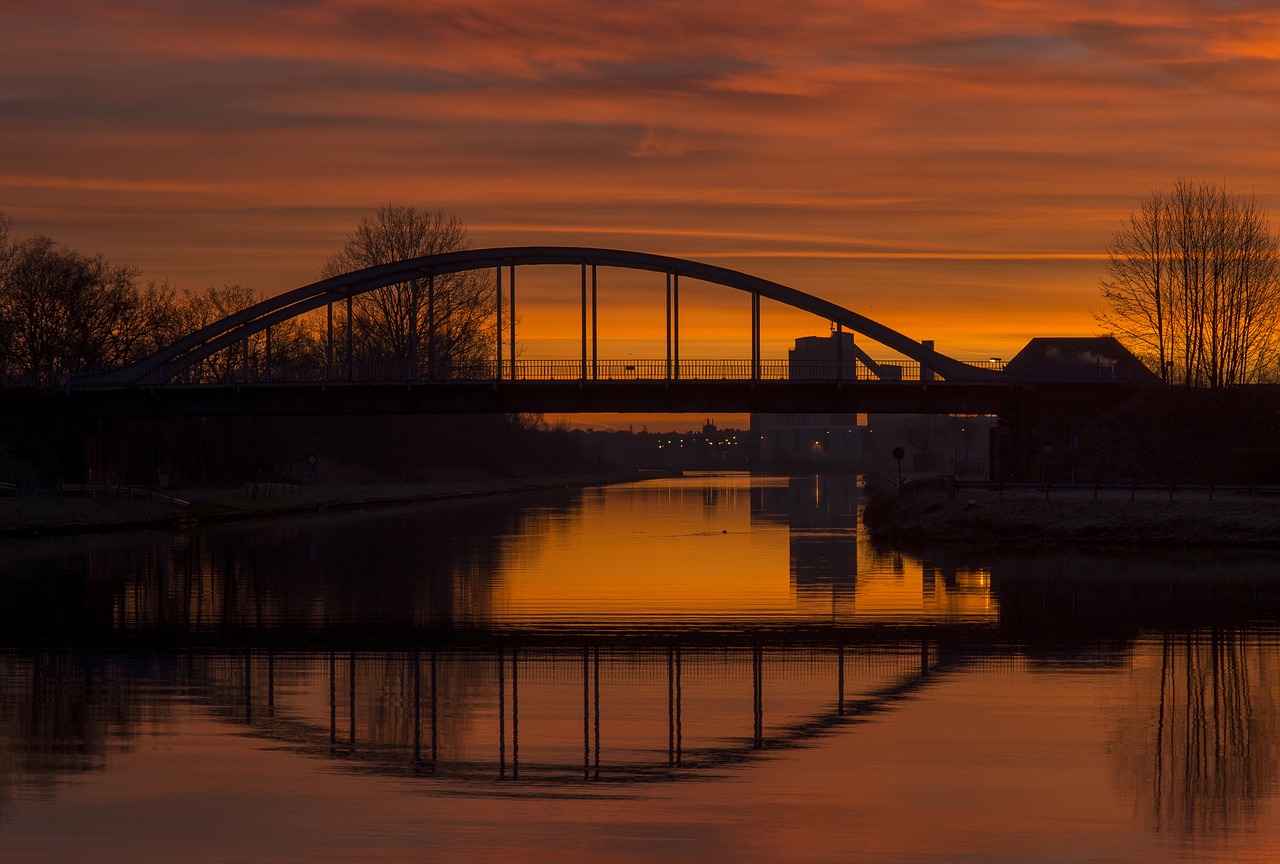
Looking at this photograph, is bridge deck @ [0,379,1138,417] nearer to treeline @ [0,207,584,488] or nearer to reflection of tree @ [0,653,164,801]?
treeline @ [0,207,584,488]

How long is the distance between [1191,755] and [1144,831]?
4.10 meters

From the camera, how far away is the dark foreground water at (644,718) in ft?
47.7

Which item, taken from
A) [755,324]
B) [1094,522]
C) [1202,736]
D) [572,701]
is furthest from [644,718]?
[755,324]

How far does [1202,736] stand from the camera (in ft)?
63.7

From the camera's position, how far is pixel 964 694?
902 inches

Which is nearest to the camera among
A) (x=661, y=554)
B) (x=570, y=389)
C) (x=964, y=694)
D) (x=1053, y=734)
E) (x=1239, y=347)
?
(x=1053, y=734)

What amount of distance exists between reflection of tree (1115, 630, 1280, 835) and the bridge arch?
58911mm

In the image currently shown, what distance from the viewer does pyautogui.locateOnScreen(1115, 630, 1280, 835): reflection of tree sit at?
15.6 m

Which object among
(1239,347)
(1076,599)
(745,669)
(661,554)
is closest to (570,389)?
(661,554)

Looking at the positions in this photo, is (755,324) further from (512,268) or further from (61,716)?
(61,716)

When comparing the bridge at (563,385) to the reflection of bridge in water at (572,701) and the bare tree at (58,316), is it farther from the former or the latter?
the reflection of bridge in water at (572,701)

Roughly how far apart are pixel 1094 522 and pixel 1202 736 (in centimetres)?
4154

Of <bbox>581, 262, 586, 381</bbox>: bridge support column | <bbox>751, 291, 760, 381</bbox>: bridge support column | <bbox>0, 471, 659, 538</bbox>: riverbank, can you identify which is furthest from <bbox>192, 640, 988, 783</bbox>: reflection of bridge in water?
<bbox>751, 291, 760, 381</bbox>: bridge support column

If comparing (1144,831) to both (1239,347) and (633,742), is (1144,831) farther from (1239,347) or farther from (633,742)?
(1239,347)
